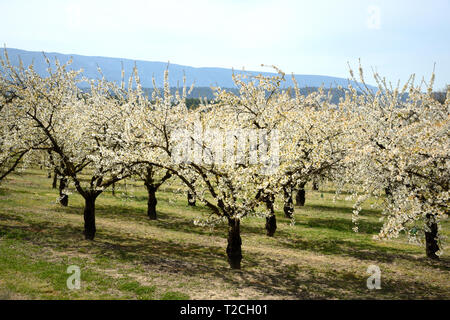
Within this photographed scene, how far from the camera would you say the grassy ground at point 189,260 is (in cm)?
1352

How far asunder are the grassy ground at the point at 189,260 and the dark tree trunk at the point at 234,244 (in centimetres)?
63

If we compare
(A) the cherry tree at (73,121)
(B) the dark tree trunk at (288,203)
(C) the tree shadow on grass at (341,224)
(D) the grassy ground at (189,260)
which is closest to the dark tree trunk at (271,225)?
Answer: (D) the grassy ground at (189,260)

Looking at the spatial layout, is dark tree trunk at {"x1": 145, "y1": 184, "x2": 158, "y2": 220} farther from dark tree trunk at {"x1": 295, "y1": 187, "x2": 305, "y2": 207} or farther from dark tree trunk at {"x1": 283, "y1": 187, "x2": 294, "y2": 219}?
dark tree trunk at {"x1": 295, "y1": 187, "x2": 305, "y2": 207}

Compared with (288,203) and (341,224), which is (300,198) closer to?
(288,203)

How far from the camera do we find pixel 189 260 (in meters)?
17.9

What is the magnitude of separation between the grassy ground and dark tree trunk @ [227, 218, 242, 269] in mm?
627

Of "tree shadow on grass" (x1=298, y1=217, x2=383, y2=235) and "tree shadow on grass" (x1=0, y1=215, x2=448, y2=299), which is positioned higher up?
"tree shadow on grass" (x1=0, y1=215, x2=448, y2=299)

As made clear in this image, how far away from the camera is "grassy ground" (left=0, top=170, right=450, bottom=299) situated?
532 inches

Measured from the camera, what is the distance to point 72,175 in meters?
19.5

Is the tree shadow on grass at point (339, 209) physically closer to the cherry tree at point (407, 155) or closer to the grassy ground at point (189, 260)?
the grassy ground at point (189, 260)

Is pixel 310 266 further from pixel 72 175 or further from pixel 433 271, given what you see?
pixel 72 175

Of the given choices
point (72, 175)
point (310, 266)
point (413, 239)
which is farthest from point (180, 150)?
point (413, 239)

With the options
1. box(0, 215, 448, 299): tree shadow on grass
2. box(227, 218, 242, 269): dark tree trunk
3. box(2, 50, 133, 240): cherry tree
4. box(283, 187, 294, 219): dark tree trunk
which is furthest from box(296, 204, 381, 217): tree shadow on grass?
box(2, 50, 133, 240): cherry tree
